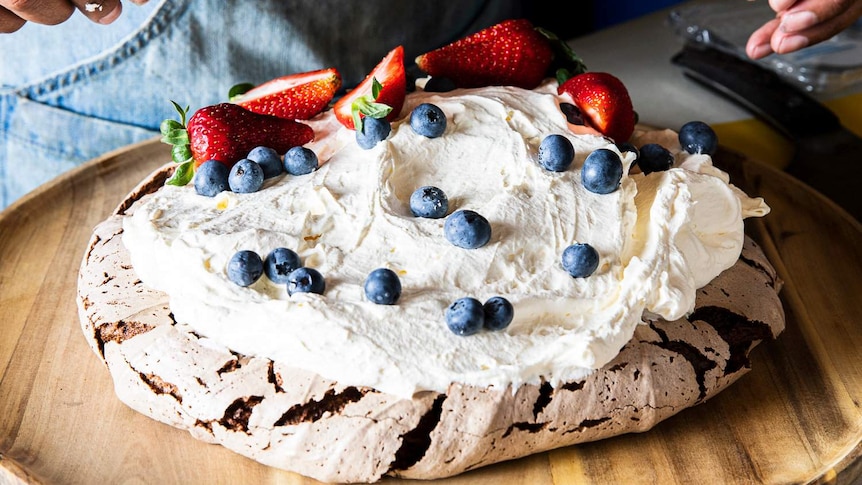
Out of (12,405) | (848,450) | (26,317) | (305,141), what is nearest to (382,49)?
(305,141)

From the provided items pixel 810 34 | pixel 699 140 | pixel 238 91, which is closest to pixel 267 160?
pixel 238 91

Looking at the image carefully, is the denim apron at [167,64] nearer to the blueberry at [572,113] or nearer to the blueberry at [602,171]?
the blueberry at [572,113]

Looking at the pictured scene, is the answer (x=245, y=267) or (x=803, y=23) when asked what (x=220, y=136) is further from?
(x=803, y=23)

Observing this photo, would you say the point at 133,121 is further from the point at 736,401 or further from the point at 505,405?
the point at 736,401

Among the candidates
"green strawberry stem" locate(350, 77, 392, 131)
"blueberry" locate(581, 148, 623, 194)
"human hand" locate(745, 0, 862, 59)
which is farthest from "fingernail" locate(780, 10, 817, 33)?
"green strawberry stem" locate(350, 77, 392, 131)

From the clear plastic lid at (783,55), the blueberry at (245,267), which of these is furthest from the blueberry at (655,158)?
the clear plastic lid at (783,55)

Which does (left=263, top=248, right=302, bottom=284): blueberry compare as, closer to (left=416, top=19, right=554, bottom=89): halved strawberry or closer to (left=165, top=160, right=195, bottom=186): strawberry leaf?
(left=165, top=160, right=195, bottom=186): strawberry leaf
